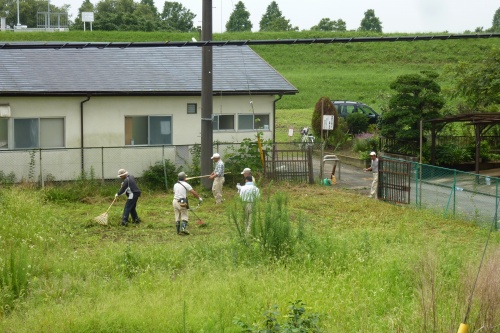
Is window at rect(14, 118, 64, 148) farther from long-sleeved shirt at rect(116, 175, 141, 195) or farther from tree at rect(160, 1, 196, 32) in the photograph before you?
tree at rect(160, 1, 196, 32)

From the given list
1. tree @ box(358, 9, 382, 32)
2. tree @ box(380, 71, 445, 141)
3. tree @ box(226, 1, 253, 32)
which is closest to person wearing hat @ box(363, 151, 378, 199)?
tree @ box(380, 71, 445, 141)

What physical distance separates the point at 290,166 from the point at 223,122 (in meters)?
2.83

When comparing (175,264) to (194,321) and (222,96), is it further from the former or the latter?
(222,96)

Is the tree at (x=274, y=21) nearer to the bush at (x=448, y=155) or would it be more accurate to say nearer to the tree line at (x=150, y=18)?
the tree line at (x=150, y=18)

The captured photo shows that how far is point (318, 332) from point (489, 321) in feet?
6.92

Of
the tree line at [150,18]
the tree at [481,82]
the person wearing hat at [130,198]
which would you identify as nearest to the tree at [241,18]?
the tree line at [150,18]

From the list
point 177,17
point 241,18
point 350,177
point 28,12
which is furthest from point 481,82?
point 28,12

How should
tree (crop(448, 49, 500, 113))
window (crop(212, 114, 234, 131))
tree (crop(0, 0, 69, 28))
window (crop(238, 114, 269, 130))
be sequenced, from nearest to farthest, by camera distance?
window (crop(212, 114, 234, 131))
window (crop(238, 114, 269, 130))
tree (crop(448, 49, 500, 113))
tree (crop(0, 0, 69, 28))

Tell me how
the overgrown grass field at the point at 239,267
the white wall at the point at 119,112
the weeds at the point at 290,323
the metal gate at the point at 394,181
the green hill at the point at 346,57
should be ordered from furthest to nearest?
the green hill at the point at 346,57 < the white wall at the point at 119,112 < the metal gate at the point at 394,181 < the overgrown grass field at the point at 239,267 < the weeds at the point at 290,323

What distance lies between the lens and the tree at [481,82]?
30.6 m

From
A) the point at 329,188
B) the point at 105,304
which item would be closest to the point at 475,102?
the point at 329,188

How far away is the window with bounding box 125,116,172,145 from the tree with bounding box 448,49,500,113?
1240 cm

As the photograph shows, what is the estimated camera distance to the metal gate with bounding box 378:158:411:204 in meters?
22.1

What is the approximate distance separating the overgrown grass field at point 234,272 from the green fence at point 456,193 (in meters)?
0.62
